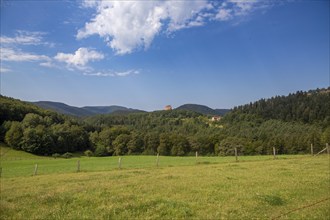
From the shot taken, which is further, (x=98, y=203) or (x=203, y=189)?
(x=203, y=189)

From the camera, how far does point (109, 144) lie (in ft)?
475

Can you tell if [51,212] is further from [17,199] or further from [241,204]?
[241,204]

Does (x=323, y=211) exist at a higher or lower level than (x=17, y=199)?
higher

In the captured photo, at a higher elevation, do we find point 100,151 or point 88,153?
point 100,151

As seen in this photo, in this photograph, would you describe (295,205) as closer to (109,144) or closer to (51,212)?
(51,212)

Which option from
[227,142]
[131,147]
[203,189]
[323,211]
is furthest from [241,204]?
[131,147]

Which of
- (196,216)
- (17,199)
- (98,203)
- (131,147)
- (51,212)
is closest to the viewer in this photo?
(196,216)

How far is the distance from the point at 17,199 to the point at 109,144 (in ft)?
423

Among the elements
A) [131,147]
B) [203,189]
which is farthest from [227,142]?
[203,189]

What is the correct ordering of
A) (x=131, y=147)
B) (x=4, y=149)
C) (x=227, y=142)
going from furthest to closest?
1. (x=131, y=147)
2. (x=227, y=142)
3. (x=4, y=149)

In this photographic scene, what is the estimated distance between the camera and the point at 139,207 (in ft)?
44.0

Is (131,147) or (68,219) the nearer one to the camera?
(68,219)

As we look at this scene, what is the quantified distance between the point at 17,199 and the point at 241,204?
12.4m

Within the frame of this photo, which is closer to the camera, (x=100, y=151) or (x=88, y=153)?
(x=88, y=153)
